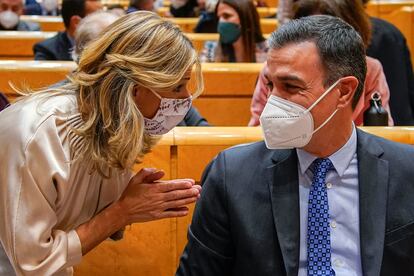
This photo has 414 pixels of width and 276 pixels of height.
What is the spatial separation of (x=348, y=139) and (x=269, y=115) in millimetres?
223

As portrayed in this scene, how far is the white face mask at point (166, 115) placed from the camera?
226 centimetres

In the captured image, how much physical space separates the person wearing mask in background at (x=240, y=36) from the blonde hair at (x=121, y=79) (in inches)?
126

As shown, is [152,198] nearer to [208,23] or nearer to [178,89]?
[178,89]

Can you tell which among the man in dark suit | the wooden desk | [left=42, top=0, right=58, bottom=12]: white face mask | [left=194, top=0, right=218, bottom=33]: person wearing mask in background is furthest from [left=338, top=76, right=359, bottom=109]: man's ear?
[left=42, top=0, right=58, bottom=12]: white face mask

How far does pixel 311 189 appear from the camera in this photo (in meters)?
2.10

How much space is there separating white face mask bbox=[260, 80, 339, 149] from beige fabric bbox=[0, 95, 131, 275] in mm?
507

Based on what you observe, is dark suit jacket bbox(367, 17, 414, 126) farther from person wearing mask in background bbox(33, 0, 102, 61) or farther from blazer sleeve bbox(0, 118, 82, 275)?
blazer sleeve bbox(0, 118, 82, 275)

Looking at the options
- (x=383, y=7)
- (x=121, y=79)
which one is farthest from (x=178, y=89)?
(x=383, y=7)

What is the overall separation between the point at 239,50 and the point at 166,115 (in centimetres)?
321

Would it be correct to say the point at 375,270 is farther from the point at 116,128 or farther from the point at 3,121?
the point at 3,121

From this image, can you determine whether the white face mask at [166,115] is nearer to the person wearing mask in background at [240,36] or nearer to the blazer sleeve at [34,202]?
the blazer sleeve at [34,202]

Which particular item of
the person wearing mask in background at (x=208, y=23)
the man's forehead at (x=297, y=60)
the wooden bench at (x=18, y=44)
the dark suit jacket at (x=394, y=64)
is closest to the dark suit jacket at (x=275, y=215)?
the man's forehead at (x=297, y=60)

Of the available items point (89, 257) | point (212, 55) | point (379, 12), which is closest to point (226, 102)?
point (212, 55)

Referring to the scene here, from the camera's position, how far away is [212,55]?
554 cm
